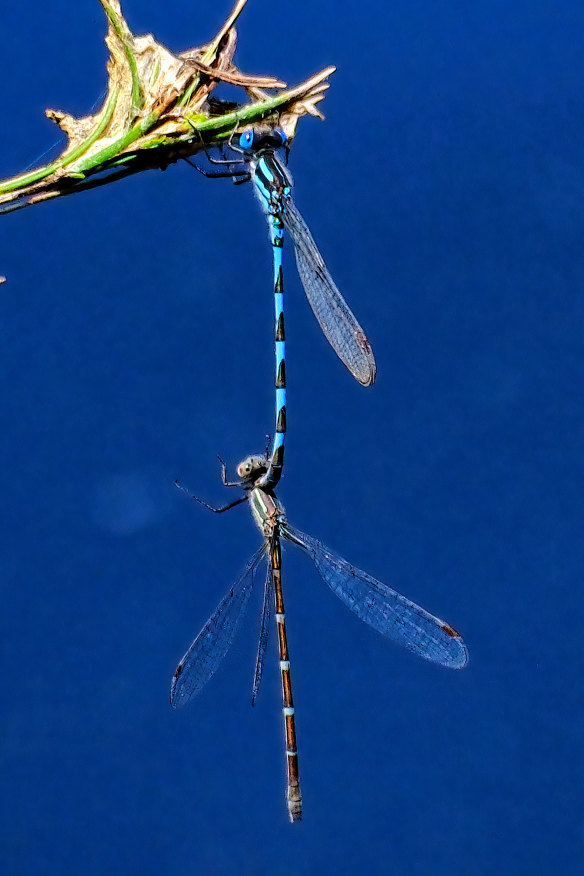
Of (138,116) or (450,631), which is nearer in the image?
(138,116)

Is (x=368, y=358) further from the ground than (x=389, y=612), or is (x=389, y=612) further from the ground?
(x=368, y=358)

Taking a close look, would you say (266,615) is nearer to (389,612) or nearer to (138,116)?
(389,612)

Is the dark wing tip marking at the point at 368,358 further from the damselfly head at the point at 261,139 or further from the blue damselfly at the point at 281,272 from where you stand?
the damselfly head at the point at 261,139

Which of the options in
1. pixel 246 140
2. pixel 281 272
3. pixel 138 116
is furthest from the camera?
pixel 281 272

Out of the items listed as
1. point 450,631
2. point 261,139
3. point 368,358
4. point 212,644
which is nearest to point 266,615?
point 212,644

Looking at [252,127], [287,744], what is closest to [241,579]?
[287,744]

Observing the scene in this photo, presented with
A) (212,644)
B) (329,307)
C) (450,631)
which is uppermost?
(329,307)
